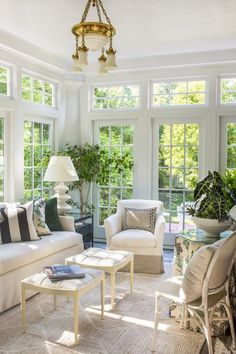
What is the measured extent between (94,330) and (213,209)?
140 cm

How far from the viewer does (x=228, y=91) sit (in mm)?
5664

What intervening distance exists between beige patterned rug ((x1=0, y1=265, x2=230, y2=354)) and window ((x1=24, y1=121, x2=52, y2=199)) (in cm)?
209

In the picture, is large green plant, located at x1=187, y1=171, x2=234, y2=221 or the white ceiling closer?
large green plant, located at x1=187, y1=171, x2=234, y2=221

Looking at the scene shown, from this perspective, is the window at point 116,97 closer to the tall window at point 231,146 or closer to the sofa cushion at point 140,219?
the tall window at point 231,146

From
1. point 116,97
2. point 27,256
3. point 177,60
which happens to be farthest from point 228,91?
point 27,256

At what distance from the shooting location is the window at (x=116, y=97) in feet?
20.4

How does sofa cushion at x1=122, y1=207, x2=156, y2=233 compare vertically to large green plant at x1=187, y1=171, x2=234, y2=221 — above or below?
below

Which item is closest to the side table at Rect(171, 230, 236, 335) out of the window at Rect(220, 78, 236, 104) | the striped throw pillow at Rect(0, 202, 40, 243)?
the striped throw pillow at Rect(0, 202, 40, 243)

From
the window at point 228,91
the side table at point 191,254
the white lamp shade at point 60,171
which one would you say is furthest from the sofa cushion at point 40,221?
the window at point 228,91

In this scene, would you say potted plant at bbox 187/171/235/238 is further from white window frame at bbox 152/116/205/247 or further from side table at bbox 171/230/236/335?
white window frame at bbox 152/116/205/247

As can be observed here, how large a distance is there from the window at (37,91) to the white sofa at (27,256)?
1988mm

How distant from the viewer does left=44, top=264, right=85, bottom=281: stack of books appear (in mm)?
3174

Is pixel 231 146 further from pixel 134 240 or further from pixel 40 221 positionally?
pixel 40 221

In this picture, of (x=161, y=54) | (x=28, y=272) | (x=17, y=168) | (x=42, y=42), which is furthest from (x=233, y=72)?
(x=28, y=272)
